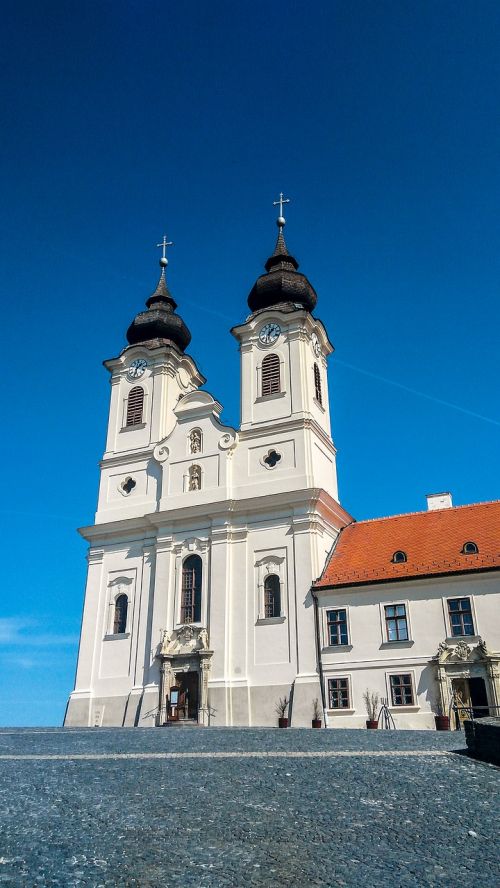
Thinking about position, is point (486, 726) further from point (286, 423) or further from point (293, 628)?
point (286, 423)

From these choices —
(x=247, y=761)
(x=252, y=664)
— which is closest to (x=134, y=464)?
(x=252, y=664)

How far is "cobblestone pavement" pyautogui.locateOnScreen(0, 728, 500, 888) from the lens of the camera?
21.3 feet

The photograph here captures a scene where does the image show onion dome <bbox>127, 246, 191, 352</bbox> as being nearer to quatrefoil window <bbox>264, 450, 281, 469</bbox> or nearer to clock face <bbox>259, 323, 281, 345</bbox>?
clock face <bbox>259, 323, 281, 345</bbox>

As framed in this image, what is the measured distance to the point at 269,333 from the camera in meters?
34.7

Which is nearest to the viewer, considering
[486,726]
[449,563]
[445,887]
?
[445,887]

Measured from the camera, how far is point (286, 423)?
31969 millimetres

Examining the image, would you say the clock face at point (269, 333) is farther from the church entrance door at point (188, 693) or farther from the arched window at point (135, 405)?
the church entrance door at point (188, 693)

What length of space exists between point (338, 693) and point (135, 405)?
17.7 metres

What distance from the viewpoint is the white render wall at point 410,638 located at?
80.2ft

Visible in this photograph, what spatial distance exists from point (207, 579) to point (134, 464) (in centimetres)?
769

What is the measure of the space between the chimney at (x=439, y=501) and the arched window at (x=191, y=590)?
34.7 feet

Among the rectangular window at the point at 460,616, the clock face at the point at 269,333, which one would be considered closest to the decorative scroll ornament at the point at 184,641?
the rectangular window at the point at 460,616

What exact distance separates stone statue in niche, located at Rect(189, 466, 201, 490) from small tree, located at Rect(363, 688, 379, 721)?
1173 centimetres

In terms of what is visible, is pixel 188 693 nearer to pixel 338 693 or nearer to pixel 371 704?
pixel 338 693
